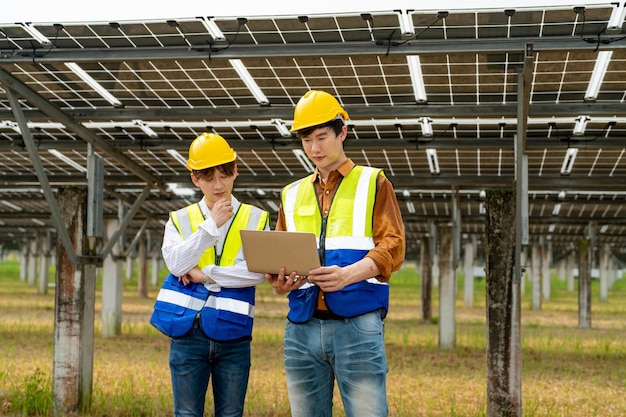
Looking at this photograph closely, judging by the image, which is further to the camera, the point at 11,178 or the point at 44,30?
the point at 11,178

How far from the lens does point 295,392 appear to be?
13.7 feet

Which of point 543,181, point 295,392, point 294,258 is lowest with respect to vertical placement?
point 295,392

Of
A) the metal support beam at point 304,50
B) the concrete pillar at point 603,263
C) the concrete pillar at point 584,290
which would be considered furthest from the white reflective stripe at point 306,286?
the concrete pillar at point 603,263

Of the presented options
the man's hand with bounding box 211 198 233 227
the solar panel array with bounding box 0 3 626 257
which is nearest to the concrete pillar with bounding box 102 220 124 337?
the solar panel array with bounding box 0 3 626 257

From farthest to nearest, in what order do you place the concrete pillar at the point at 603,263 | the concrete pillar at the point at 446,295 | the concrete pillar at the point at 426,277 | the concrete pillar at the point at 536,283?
the concrete pillar at the point at 603,263
the concrete pillar at the point at 536,283
the concrete pillar at the point at 426,277
the concrete pillar at the point at 446,295

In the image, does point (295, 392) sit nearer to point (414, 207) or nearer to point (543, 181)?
point (543, 181)

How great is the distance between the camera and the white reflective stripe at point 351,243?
4.16m

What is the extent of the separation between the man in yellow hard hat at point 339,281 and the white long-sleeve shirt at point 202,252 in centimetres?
52

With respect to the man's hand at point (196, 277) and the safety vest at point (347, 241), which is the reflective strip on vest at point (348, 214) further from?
the man's hand at point (196, 277)

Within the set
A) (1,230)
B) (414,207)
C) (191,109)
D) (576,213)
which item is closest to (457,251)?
(414,207)

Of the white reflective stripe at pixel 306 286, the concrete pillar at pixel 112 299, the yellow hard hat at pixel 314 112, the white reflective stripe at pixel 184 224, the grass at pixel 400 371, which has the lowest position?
the grass at pixel 400 371

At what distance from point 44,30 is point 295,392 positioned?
188 inches

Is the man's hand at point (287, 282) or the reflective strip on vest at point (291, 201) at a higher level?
the reflective strip on vest at point (291, 201)

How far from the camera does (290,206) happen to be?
4.42 m
